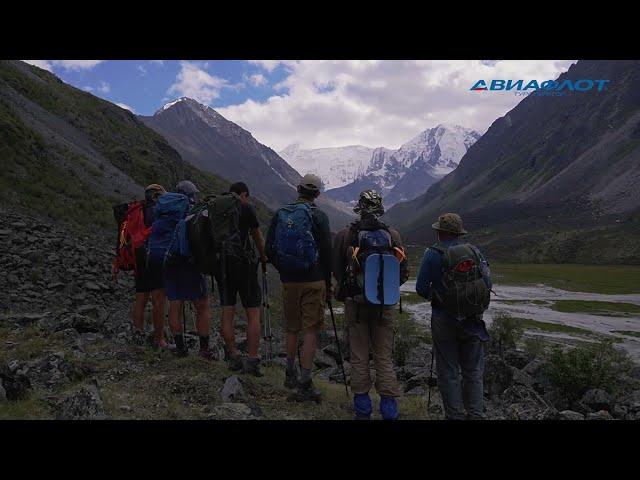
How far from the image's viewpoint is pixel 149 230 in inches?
312

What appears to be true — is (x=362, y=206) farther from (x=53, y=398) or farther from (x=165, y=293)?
(x=53, y=398)

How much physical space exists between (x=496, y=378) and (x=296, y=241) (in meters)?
10.4

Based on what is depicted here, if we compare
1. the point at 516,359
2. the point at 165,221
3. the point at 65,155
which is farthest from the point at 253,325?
the point at 65,155

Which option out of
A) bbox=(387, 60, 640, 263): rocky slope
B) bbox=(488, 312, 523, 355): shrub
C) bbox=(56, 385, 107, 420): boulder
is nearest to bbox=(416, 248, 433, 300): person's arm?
bbox=(56, 385, 107, 420): boulder

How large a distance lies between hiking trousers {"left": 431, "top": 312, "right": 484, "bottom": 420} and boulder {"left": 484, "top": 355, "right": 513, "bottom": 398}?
847cm

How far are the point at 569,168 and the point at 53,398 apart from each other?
206 metres

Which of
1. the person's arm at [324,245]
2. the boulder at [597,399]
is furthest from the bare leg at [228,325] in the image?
the boulder at [597,399]

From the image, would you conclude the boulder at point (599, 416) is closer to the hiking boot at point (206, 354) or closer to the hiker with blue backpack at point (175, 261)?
the hiking boot at point (206, 354)

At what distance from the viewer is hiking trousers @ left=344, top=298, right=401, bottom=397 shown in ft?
18.3

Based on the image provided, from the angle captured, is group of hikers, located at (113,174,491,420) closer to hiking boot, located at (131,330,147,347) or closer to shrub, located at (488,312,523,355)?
hiking boot, located at (131,330,147,347)

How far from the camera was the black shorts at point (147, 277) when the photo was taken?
7.82m

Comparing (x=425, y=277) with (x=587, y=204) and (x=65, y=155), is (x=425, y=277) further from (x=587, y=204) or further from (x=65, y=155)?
(x=587, y=204)

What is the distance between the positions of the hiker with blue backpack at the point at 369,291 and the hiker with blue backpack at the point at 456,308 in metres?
0.40

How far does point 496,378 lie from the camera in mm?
13938
